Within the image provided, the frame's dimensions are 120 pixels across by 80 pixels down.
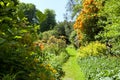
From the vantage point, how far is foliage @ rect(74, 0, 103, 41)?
24.5 metres

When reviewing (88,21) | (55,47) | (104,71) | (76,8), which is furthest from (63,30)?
(104,71)

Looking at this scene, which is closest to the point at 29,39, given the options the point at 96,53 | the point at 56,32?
the point at 96,53

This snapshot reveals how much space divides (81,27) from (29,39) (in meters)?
23.6

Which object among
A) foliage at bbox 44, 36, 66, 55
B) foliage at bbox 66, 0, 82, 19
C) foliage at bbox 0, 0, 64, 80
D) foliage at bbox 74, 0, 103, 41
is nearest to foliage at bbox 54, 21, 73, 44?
foliage at bbox 66, 0, 82, 19

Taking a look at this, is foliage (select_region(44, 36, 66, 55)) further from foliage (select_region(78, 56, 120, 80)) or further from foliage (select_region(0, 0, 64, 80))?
foliage (select_region(0, 0, 64, 80))

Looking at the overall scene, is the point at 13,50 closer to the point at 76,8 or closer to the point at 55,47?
the point at 76,8

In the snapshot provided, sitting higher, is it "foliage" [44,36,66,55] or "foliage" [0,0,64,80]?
"foliage" [44,36,66,55]

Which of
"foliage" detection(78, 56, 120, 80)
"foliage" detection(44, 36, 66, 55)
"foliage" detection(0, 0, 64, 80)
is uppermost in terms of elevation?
"foliage" detection(44, 36, 66, 55)

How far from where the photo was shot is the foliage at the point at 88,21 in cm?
2455

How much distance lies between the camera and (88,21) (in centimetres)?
2548

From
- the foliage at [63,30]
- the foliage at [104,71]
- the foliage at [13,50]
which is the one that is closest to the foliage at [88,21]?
the foliage at [104,71]

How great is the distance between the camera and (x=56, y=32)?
47.5 meters

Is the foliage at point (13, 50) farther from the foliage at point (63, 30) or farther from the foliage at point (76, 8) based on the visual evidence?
the foliage at point (63, 30)

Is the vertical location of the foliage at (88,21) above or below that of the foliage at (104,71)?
above
